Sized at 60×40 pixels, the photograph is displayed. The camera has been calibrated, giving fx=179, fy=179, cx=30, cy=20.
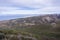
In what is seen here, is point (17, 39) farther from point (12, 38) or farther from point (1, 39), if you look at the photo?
point (1, 39)

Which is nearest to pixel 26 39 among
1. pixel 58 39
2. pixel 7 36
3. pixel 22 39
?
pixel 22 39

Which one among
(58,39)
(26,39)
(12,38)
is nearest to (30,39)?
(26,39)

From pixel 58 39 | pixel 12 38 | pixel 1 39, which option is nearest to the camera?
pixel 1 39

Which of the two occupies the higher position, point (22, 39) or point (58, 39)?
point (22, 39)

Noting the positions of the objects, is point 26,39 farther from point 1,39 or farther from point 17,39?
point 1,39

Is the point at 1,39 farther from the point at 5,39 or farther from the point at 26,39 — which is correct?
the point at 26,39

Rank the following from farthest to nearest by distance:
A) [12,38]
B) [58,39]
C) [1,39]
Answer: [58,39] → [12,38] → [1,39]

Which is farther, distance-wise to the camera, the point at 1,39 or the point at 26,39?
the point at 26,39

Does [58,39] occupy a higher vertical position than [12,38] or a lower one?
lower
